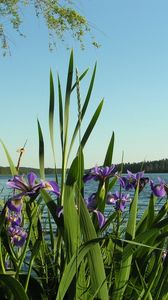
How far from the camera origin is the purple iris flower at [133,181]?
245 cm

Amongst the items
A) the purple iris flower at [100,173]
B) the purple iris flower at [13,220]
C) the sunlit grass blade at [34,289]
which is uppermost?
the purple iris flower at [100,173]

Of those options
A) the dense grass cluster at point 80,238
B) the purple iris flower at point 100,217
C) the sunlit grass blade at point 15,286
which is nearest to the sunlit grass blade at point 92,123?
the dense grass cluster at point 80,238

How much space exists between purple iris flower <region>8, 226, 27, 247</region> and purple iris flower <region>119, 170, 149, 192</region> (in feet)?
1.86

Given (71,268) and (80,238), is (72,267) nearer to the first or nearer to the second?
(71,268)

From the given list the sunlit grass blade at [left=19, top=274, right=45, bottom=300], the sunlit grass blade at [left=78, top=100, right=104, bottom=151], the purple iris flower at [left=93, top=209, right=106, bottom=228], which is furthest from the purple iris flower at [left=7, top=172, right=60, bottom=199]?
the sunlit grass blade at [left=78, top=100, right=104, bottom=151]

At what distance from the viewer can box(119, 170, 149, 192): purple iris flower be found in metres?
2.45

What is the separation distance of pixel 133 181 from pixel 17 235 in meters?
0.66

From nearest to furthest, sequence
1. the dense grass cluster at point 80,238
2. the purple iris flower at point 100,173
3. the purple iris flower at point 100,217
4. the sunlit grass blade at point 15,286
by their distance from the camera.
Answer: the sunlit grass blade at point 15,286 → the dense grass cluster at point 80,238 → the purple iris flower at point 100,217 → the purple iris flower at point 100,173

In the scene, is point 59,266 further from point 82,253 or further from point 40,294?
point 82,253

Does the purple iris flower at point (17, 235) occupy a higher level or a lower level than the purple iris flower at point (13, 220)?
lower

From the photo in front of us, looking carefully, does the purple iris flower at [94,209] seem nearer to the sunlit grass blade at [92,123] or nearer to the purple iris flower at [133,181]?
the purple iris flower at [133,181]

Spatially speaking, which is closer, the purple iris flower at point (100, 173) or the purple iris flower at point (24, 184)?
the purple iris flower at point (24, 184)

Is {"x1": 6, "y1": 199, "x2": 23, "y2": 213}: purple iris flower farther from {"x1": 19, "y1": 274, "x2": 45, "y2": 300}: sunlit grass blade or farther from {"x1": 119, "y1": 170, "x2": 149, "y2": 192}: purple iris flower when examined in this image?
{"x1": 119, "y1": 170, "x2": 149, "y2": 192}: purple iris flower

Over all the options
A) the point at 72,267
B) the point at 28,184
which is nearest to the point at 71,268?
the point at 72,267
